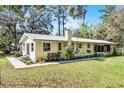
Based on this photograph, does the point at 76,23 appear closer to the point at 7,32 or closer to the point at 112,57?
the point at 7,32

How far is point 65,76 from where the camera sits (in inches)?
334

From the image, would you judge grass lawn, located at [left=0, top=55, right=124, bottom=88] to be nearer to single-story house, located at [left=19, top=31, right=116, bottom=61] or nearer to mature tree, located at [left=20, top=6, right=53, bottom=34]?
mature tree, located at [left=20, top=6, right=53, bottom=34]

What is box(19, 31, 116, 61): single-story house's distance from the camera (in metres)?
12.0

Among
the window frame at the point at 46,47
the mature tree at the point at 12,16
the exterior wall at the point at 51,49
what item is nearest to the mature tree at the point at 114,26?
the exterior wall at the point at 51,49

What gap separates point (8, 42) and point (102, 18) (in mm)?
4949

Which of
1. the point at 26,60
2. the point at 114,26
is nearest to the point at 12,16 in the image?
the point at 26,60

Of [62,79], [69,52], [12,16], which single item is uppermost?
[12,16]

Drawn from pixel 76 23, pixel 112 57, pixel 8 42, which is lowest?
pixel 112 57

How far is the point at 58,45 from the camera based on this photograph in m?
13.4

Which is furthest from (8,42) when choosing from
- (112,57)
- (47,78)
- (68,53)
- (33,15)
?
(112,57)

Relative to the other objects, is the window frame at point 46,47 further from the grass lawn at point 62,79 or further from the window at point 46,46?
the grass lawn at point 62,79

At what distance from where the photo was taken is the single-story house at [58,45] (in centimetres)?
1202

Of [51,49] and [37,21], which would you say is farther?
[51,49]

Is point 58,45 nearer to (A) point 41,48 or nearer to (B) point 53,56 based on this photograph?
(A) point 41,48
